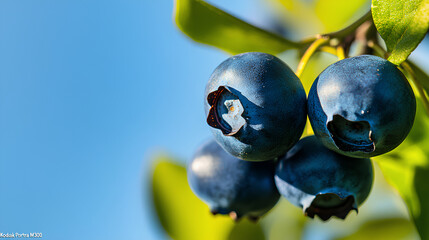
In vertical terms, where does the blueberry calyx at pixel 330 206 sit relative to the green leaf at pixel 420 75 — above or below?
below

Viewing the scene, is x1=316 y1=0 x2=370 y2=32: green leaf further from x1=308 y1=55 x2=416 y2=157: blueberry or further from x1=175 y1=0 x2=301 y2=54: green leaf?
x1=308 y1=55 x2=416 y2=157: blueberry

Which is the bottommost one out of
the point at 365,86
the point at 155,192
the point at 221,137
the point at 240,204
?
the point at 155,192

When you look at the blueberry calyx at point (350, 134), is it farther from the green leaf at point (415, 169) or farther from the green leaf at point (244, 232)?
the green leaf at point (244, 232)

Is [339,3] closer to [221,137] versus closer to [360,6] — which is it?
[360,6]

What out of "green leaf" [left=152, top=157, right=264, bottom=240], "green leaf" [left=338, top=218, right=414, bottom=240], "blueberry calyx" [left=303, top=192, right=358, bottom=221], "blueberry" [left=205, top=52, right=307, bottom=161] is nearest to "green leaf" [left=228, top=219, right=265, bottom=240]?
"green leaf" [left=152, top=157, right=264, bottom=240]

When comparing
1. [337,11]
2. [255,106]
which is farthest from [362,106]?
[337,11]

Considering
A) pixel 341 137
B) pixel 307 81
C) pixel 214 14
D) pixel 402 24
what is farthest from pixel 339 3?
pixel 341 137

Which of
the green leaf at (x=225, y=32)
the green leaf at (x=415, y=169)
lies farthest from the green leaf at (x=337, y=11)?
the green leaf at (x=415, y=169)
